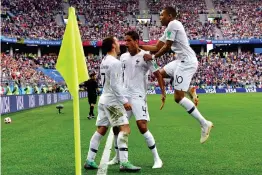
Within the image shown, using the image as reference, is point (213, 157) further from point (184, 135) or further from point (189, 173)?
point (184, 135)

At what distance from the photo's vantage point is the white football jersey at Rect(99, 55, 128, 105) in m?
6.88

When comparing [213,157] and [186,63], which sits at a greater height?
[186,63]

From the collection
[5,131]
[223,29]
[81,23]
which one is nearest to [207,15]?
[223,29]

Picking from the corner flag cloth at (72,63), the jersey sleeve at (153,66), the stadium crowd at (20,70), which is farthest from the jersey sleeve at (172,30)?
the stadium crowd at (20,70)

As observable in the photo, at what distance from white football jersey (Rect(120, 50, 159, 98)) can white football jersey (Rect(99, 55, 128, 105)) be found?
0.49 metres

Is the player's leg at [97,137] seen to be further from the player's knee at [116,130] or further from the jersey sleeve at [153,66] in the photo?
the jersey sleeve at [153,66]

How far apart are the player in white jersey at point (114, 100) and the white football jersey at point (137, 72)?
475 mm

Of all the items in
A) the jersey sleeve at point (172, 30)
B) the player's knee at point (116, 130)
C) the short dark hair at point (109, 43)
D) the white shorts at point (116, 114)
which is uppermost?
the jersey sleeve at point (172, 30)

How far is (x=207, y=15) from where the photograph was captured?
8169 cm

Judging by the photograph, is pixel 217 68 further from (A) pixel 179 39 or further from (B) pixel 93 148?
(B) pixel 93 148

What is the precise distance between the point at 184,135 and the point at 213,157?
4.18 meters

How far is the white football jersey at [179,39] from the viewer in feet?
26.0

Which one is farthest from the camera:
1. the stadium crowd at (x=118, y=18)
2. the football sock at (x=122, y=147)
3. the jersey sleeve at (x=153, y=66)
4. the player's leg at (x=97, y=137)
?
the stadium crowd at (x=118, y=18)

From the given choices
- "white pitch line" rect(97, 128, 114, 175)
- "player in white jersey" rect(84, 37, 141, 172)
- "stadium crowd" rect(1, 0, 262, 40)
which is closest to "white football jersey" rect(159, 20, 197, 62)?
"player in white jersey" rect(84, 37, 141, 172)
